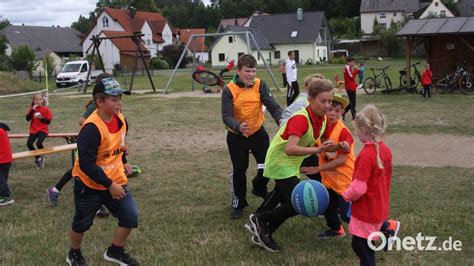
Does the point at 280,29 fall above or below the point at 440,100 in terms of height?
above

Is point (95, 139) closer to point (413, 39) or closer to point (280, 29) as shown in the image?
point (413, 39)

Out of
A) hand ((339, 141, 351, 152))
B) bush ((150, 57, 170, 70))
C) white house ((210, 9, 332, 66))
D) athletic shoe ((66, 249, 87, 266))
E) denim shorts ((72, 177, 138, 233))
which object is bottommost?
athletic shoe ((66, 249, 87, 266))

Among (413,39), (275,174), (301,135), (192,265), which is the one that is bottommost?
(192,265)

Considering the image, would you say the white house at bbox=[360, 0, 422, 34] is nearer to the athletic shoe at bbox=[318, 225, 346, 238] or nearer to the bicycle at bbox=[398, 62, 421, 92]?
the bicycle at bbox=[398, 62, 421, 92]

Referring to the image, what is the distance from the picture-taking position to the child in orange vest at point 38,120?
31.5 feet

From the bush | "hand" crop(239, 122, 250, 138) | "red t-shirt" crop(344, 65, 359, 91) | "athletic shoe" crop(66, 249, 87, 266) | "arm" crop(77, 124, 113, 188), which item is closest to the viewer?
"arm" crop(77, 124, 113, 188)

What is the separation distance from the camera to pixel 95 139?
4.59 meters

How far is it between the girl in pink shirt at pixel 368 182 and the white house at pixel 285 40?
72.5m

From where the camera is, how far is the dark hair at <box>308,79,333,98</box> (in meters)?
4.83

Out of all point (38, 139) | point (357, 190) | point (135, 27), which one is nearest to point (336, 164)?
point (357, 190)

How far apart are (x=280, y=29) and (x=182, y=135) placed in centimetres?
7146

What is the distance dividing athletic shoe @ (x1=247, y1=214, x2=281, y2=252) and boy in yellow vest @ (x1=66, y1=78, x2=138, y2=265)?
117 cm

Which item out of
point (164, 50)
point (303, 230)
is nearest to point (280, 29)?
point (164, 50)

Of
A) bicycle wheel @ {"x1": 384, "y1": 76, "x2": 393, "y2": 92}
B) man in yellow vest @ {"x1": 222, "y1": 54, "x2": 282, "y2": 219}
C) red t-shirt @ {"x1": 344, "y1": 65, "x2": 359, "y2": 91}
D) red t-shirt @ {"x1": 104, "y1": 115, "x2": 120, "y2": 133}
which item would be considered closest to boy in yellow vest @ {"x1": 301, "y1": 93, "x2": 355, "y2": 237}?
man in yellow vest @ {"x1": 222, "y1": 54, "x2": 282, "y2": 219}
